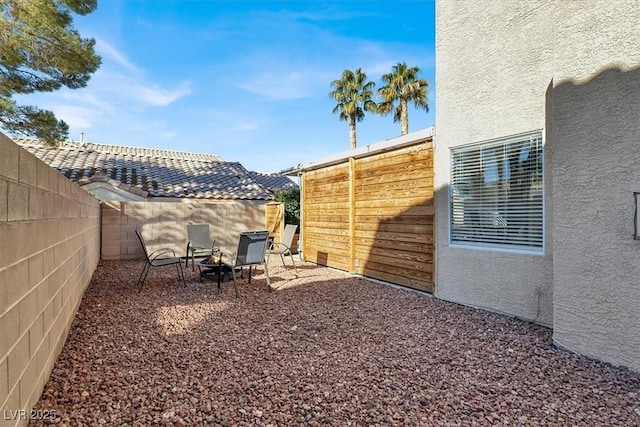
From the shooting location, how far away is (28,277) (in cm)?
227

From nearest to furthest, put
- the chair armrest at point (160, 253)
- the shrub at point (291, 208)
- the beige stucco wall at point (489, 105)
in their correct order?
the beige stucco wall at point (489, 105) < the chair armrest at point (160, 253) < the shrub at point (291, 208)

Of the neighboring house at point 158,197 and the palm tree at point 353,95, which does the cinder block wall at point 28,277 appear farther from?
the palm tree at point 353,95

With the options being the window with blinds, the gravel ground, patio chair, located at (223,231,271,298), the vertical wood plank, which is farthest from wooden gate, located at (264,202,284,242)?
the window with blinds

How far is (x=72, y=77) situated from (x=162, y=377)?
885 centimetres

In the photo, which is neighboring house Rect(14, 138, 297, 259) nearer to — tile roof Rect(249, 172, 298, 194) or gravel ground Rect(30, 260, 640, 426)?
tile roof Rect(249, 172, 298, 194)

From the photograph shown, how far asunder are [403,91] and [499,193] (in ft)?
54.4

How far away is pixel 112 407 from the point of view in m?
2.55

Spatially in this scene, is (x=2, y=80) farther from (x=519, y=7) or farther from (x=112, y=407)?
(x=519, y=7)

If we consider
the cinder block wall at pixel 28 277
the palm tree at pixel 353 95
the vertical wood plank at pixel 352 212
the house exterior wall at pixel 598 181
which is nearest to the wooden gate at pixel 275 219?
→ the vertical wood plank at pixel 352 212

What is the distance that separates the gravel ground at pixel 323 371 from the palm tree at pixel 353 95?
59.4 ft

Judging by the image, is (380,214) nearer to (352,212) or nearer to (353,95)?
(352,212)

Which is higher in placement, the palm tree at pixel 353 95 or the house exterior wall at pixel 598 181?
the palm tree at pixel 353 95

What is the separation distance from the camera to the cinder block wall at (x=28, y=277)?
1812mm

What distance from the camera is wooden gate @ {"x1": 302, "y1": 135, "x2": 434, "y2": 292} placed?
621 centimetres
